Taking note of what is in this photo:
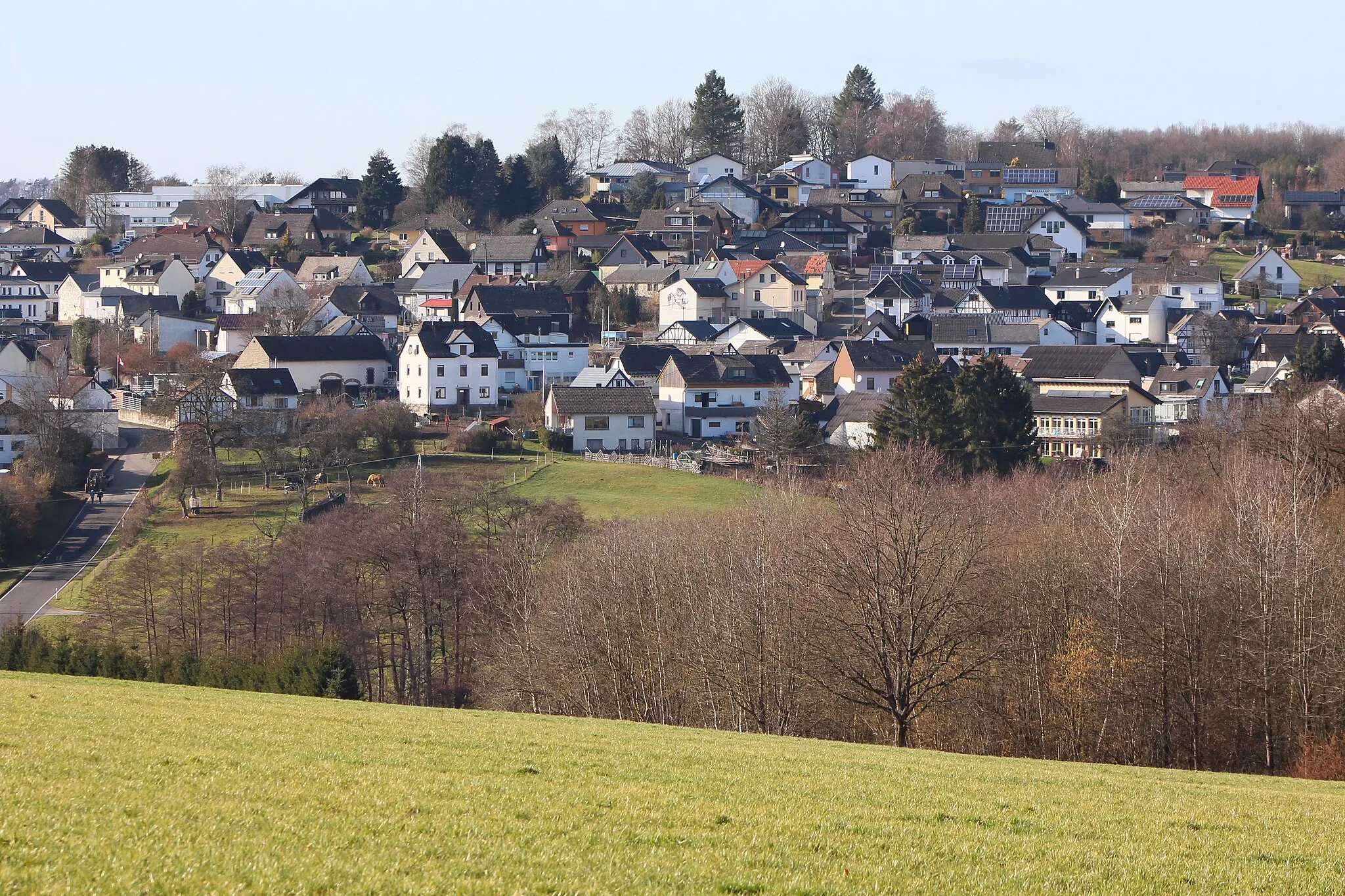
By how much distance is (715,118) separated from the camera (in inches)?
3851

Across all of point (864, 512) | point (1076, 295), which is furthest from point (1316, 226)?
point (864, 512)

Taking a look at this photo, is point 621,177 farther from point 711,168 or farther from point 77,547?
point 77,547

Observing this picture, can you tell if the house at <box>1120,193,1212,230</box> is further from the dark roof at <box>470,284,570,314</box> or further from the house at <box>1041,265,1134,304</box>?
the dark roof at <box>470,284,570,314</box>

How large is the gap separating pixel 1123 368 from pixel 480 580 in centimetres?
3086

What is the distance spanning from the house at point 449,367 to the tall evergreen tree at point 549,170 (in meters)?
38.2

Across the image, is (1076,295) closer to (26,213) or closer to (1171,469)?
(1171,469)

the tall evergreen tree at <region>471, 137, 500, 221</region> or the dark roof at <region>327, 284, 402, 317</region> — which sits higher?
the tall evergreen tree at <region>471, 137, 500, 221</region>

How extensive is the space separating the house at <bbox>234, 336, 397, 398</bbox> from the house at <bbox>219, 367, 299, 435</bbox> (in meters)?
0.72

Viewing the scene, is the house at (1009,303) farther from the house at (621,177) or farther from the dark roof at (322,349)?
the house at (621,177)

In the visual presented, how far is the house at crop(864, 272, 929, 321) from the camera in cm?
6500

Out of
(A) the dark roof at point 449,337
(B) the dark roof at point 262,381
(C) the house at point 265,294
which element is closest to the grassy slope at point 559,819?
(B) the dark roof at point 262,381

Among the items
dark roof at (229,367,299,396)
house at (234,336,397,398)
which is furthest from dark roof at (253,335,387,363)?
dark roof at (229,367,299,396)

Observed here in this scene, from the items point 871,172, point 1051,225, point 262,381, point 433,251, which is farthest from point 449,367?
point 871,172

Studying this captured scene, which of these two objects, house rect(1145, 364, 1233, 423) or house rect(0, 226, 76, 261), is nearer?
house rect(1145, 364, 1233, 423)
